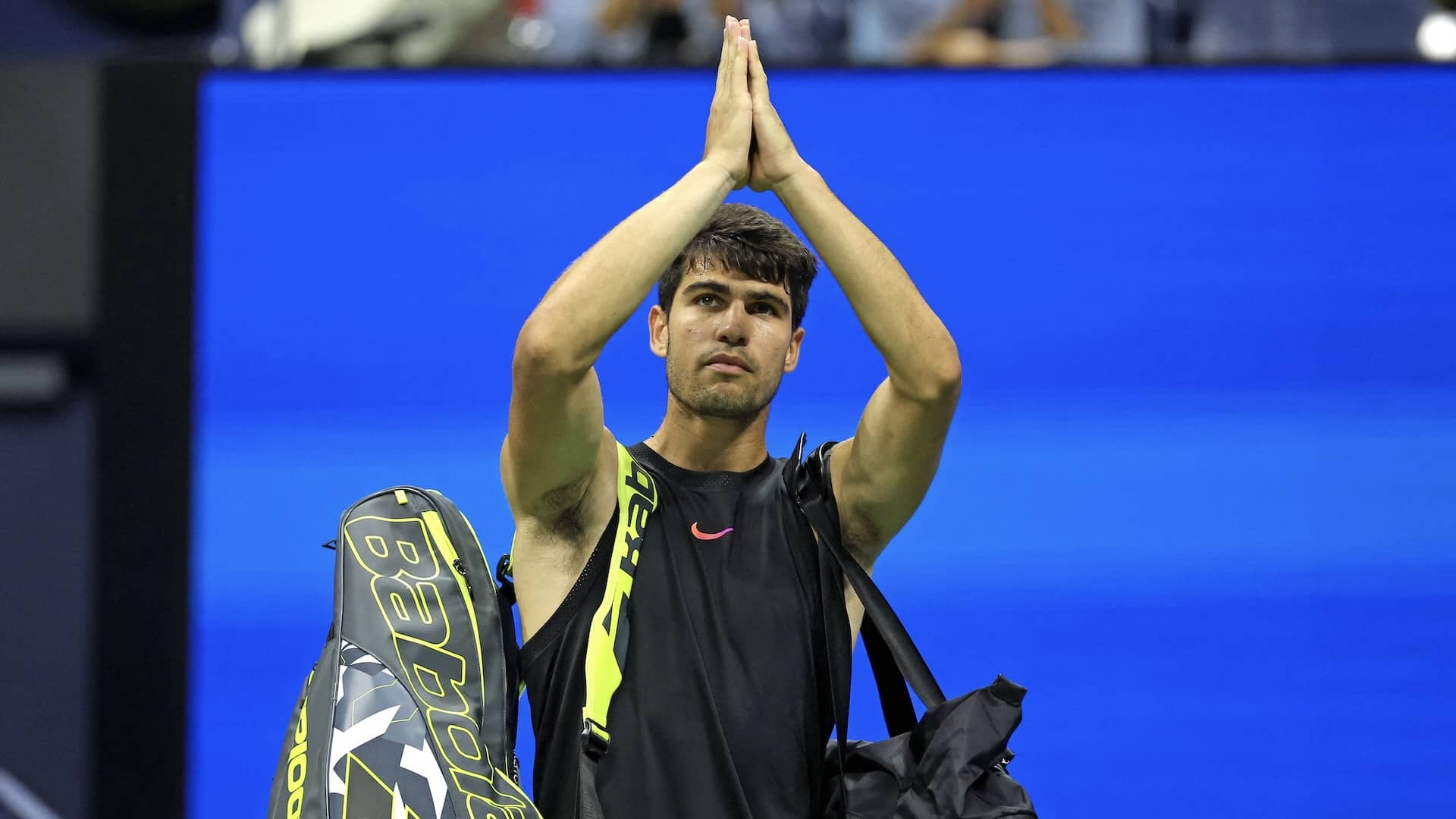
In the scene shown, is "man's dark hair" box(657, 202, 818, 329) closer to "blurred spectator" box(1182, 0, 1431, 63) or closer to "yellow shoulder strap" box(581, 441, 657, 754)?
"yellow shoulder strap" box(581, 441, 657, 754)

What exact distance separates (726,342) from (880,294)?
0.81 feet

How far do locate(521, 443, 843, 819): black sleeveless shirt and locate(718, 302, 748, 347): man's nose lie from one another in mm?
247

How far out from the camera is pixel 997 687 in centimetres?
198

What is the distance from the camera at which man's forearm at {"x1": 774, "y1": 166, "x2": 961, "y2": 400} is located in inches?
81.0

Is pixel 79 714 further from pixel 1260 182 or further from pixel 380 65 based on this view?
pixel 1260 182

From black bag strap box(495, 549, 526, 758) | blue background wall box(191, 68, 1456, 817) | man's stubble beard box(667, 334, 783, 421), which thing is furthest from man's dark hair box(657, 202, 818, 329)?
blue background wall box(191, 68, 1456, 817)

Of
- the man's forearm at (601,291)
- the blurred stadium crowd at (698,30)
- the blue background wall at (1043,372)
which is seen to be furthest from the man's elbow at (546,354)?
the blurred stadium crowd at (698,30)

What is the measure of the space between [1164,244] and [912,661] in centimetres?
165

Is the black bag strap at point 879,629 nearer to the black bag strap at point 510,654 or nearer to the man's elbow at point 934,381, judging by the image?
the man's elbow at point 934,381

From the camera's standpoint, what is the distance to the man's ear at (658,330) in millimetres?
2287

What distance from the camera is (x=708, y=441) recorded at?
7.30 ft

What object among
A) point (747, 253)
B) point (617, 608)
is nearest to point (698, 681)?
point (617, 608)

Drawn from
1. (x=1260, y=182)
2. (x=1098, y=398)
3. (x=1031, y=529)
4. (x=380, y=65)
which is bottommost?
(x=1031, y=529)

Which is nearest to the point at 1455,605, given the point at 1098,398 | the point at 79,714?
the point at 1098,398
